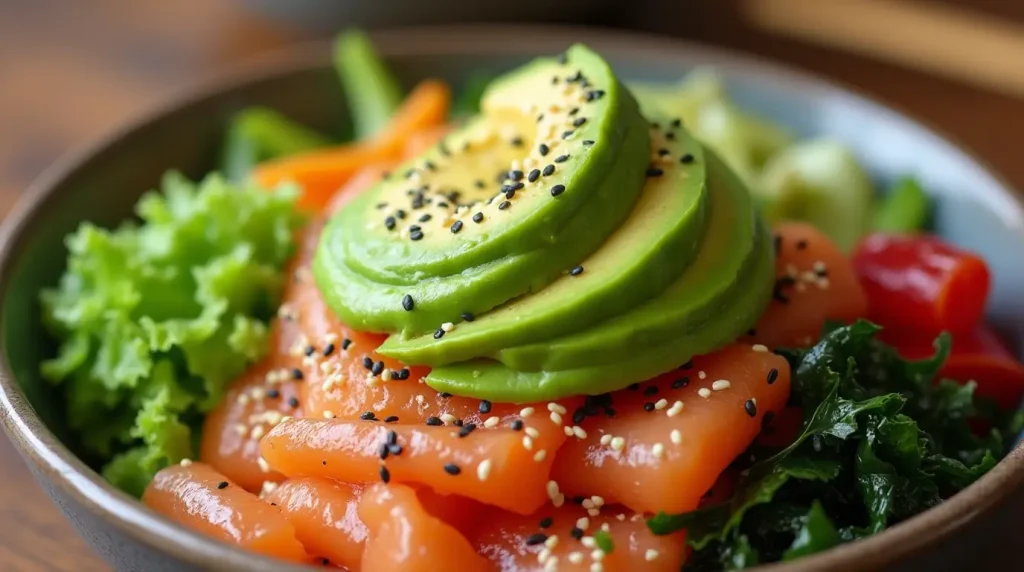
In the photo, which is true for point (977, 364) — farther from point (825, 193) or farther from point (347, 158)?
point (347, 158)

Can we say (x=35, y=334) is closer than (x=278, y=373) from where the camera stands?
No

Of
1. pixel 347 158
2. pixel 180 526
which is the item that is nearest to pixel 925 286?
pixel 347 158

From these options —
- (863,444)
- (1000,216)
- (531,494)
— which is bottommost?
(1000,216)

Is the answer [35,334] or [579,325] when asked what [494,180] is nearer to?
[579,325]

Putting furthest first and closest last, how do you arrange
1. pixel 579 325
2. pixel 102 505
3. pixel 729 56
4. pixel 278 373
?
1. pixel 729 56
2. pixel 278 373
3. pixel 579 325
4. pixel 102 505

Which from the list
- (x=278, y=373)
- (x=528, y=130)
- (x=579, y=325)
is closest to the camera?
(x=579, y=325)

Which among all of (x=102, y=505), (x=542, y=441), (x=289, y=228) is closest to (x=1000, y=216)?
(x=542, y=441)

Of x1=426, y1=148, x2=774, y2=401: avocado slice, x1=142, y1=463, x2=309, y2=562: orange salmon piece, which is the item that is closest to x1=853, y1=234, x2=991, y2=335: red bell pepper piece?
x1=426, y1=148, x2=774, y2=401: avocado slice

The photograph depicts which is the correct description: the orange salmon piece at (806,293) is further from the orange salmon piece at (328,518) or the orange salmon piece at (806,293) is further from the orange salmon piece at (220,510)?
the orange salmon piece at (220,510)
